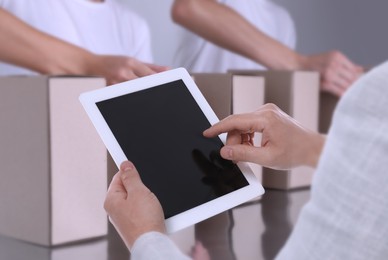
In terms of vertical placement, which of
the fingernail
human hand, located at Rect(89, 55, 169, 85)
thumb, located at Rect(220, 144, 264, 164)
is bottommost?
human hand, located at Rect(89, 55, 169, 85)

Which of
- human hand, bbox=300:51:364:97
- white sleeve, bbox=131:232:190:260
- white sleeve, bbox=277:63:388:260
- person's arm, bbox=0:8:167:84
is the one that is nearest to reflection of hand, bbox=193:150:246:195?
white sleeve, bbox=131:232:190:260

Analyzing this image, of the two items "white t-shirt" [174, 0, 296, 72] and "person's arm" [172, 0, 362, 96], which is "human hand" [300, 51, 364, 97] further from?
"white t-shirt" [174, 0, 296, 72]

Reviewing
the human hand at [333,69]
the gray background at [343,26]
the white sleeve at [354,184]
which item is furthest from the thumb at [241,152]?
the gray background at [343,26]

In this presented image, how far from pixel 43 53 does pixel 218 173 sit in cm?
52

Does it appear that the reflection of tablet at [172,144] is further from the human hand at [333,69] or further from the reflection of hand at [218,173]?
the human hand at [333,69]

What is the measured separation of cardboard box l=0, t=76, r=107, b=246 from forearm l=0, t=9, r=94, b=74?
26 cm

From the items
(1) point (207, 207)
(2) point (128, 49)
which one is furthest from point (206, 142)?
(2) point (128, 49)

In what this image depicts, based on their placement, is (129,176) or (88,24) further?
(88,24)

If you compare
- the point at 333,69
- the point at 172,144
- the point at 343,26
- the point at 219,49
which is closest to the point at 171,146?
the point at 172,144

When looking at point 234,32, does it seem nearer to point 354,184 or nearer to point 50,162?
point 50,162

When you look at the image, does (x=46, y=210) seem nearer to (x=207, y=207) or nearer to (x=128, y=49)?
(x=207, y=207)

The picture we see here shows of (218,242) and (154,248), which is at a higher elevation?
(154,248)

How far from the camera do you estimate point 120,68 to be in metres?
0.89

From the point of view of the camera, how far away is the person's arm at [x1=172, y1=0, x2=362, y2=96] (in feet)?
4.40
